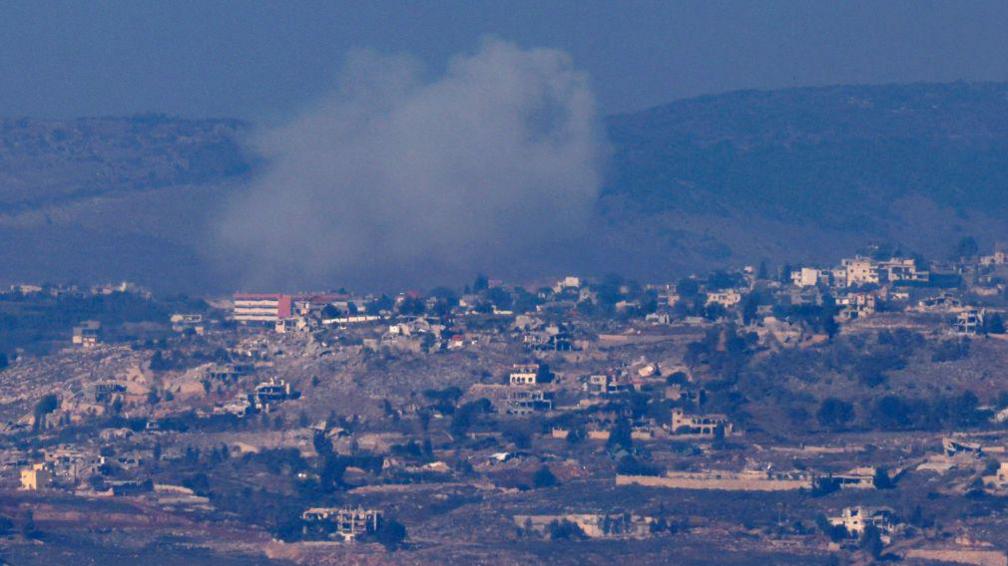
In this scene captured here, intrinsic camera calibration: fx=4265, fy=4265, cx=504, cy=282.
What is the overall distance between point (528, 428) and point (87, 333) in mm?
24597

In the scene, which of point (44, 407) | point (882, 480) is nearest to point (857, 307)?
point (44, 407)

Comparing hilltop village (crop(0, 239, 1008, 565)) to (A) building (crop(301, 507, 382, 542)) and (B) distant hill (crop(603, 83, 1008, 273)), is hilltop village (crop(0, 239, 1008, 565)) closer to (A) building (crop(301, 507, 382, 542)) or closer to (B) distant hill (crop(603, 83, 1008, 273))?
(A) building (crop(301, 507, 382, 542))

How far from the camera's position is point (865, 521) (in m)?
70.5

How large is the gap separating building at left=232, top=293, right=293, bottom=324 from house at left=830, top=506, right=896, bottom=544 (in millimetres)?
38054

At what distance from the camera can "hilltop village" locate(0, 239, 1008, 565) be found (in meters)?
71.5

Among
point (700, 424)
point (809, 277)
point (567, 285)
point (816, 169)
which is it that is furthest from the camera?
point (816, 169)

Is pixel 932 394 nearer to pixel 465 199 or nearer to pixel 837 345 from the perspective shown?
pixel 837 345

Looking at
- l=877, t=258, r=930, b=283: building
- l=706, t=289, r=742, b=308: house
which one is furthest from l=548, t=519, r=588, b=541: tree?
l=877, t=258, r=930, b=283: building

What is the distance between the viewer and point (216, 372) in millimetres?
93500

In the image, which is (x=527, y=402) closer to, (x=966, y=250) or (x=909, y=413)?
(x=909, y=413)

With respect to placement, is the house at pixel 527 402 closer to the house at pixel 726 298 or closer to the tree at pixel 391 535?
the house at pixel 726 298

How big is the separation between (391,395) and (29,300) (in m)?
27.1

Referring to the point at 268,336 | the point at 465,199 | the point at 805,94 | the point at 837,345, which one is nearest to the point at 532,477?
the point at 837,345

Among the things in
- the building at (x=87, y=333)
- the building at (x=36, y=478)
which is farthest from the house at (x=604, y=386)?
the building at (x=87, y=333)
